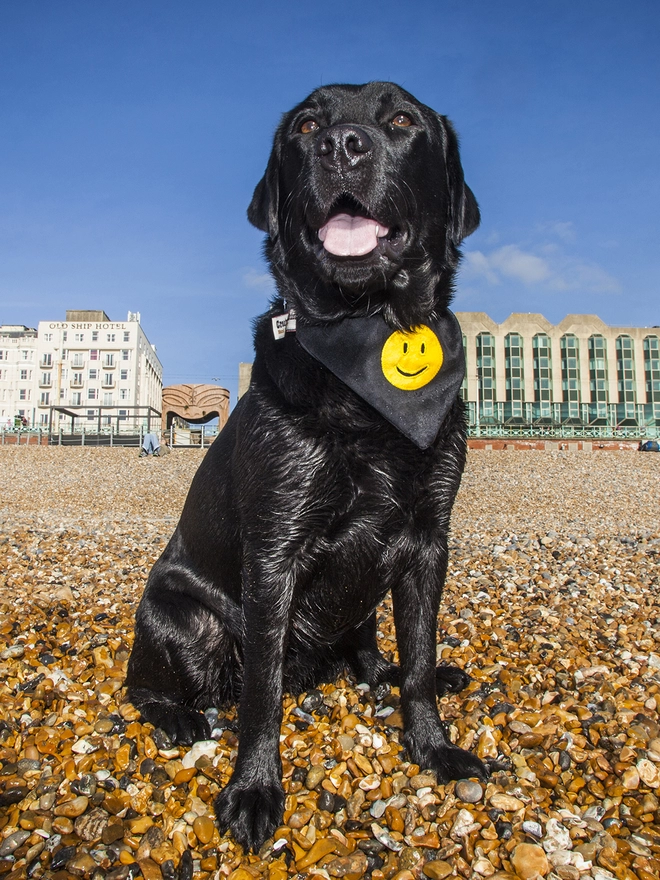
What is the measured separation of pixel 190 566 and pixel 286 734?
0.82m

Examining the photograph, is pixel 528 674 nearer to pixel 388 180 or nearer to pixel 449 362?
pixel 449 362

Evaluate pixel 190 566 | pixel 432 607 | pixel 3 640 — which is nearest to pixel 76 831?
pixel 190 566

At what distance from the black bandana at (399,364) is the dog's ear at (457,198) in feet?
1.29

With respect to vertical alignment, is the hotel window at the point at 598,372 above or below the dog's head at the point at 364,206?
above

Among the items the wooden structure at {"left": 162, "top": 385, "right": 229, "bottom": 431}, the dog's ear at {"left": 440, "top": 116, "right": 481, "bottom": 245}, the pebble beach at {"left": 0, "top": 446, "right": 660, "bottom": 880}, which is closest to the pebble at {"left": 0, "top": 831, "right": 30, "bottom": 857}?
the pebble beach at {"left": 0, "top": 446, "right": 660, "bottom": 880}

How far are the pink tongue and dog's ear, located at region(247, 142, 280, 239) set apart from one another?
1.24 ft

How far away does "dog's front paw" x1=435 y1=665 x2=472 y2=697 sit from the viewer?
9.40 ft

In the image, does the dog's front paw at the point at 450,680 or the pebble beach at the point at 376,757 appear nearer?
the pebble beach at the point at 376,757

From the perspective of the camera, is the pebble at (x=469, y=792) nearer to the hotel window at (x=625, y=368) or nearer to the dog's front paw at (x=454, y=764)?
the dog's front paw at (x=454, y=764)

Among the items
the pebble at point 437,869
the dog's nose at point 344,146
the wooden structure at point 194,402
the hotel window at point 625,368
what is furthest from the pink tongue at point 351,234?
the hotel window at point 625,368

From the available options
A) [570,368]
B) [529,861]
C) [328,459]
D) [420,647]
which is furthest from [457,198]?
[570,368]

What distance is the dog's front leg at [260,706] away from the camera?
6.67ft

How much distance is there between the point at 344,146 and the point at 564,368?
68747mm

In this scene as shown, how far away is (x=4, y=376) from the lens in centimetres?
8756
